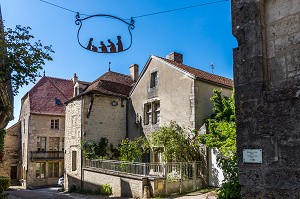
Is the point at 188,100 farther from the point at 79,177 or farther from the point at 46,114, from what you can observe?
the point at 46,114

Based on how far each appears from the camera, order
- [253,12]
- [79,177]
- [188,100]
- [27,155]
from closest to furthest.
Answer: [253,12], [188,100], [79,177], [27,155]

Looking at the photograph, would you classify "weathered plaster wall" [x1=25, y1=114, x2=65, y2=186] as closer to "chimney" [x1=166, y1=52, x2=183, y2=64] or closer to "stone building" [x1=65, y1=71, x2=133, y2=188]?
"stone building" [x1=65, y1=71, x2=133, y2=188]

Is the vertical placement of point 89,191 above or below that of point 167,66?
below

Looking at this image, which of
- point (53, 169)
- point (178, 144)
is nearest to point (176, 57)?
point (178, 144)

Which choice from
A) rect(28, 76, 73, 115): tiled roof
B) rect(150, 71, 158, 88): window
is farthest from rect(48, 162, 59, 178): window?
rect(150, 71, 158, 88): window

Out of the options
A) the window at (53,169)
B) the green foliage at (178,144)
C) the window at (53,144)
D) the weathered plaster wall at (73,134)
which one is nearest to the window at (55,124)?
the window at (53,144)

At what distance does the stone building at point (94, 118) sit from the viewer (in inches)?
699

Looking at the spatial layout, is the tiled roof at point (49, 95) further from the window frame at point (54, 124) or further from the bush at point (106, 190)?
the bush at point (106, 190)

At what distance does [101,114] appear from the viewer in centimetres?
1822

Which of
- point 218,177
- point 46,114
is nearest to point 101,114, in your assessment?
point 218,177

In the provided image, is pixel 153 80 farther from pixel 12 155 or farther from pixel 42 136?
pixel 12 155

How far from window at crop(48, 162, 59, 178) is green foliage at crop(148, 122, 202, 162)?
629 inches

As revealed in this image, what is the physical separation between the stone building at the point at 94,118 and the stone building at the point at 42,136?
25.9ft

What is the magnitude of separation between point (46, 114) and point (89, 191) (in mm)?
13024
